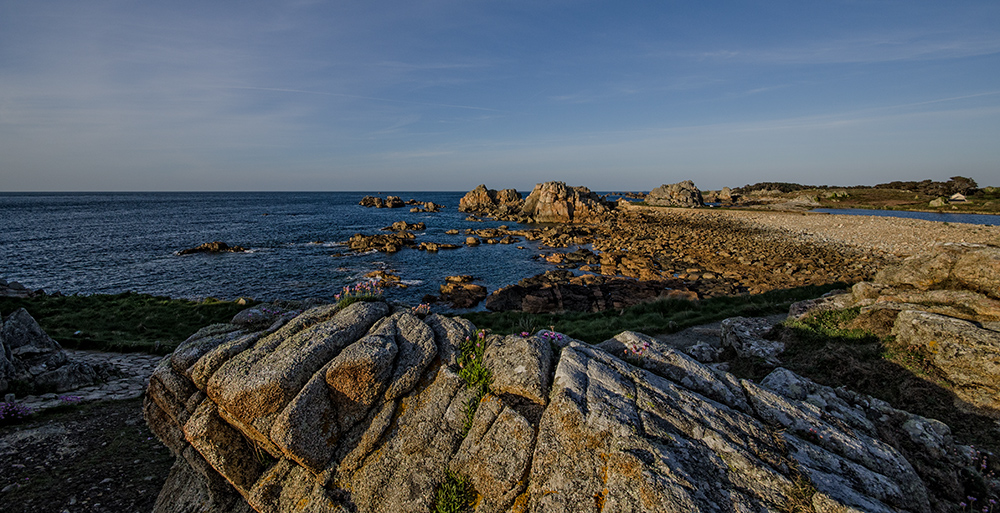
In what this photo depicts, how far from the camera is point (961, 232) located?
143ft

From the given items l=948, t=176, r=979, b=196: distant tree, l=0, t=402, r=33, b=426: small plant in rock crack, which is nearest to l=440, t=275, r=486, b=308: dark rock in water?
l=0, t=402, r=33, b=426: small plant in rock crack

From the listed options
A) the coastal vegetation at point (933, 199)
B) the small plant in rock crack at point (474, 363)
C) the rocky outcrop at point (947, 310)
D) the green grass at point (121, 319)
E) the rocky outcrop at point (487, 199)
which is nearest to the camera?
the small plant in rock crack at point (474, 363)

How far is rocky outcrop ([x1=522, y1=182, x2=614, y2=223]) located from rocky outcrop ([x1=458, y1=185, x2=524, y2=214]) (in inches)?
958

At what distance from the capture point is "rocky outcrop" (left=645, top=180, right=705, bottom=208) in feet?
383

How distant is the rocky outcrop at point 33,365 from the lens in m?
12.3

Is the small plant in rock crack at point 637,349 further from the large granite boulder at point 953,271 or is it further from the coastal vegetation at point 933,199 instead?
the coastal vegetation at point 933,199

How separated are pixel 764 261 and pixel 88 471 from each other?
2067 inches

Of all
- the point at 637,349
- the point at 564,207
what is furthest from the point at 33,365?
the point at 564,207

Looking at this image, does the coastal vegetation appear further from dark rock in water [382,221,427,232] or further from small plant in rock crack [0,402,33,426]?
small plant in rock crack [0,402,33,426]

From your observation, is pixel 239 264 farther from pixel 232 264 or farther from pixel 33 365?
pixel 33 365

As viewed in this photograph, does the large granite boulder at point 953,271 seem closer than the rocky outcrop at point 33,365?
Yes

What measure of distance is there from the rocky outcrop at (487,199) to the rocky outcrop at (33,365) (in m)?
119

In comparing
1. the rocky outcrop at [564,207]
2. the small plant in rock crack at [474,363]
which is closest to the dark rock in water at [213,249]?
the small plant in rock crack at [474,363]

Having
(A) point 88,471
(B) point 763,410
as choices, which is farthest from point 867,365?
(A) point 88,471
